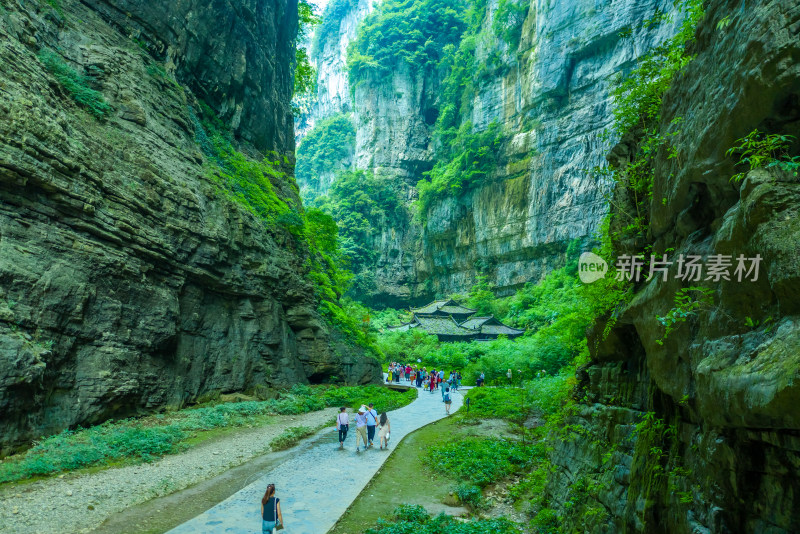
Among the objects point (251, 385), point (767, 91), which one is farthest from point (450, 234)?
point (767, 91)

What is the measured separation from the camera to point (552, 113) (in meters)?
41.9

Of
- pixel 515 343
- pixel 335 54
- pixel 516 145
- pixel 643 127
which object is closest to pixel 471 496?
pixel 643 127

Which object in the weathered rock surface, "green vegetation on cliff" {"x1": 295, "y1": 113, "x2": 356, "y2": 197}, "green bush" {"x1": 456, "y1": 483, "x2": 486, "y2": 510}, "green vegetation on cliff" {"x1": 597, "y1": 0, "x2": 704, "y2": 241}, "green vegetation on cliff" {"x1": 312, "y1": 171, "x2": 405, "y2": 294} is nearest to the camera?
"green vegetation on cliff" {"x1": 597, "y1": 0, "x2": 704, "y2": 241}

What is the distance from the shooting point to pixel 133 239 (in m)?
12.2

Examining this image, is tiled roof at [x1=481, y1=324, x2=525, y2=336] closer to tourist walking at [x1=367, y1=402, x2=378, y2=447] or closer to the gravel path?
tourist walking at [x1=367, y1=402, x2=378, y2=447]

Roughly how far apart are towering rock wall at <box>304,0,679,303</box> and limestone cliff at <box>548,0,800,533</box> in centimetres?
2861

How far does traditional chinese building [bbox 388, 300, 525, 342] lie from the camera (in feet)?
135

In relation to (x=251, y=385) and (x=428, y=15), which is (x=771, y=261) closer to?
(x=251, y=385)

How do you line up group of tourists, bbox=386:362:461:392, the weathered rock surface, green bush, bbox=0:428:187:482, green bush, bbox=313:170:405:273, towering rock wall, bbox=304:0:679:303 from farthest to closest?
green bush, bbox=313:170:405:273 → towering rock wall, bbox=304:0:679:303 → group of tourists, bbox=386:362:461:392 → the weathered rock surface → green bush, bbox=0:428:187:482

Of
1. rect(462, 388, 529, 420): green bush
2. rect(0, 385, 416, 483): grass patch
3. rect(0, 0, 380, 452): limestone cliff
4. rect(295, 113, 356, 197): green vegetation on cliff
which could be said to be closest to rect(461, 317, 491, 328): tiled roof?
rect(462, 388, 529, 420): green bush

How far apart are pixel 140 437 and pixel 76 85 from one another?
997 cm

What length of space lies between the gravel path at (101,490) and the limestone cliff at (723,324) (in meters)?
7.30

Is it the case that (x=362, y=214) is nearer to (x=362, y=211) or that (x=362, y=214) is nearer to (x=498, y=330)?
(x=362, y=211)

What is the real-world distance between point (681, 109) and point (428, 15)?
64050 mm
